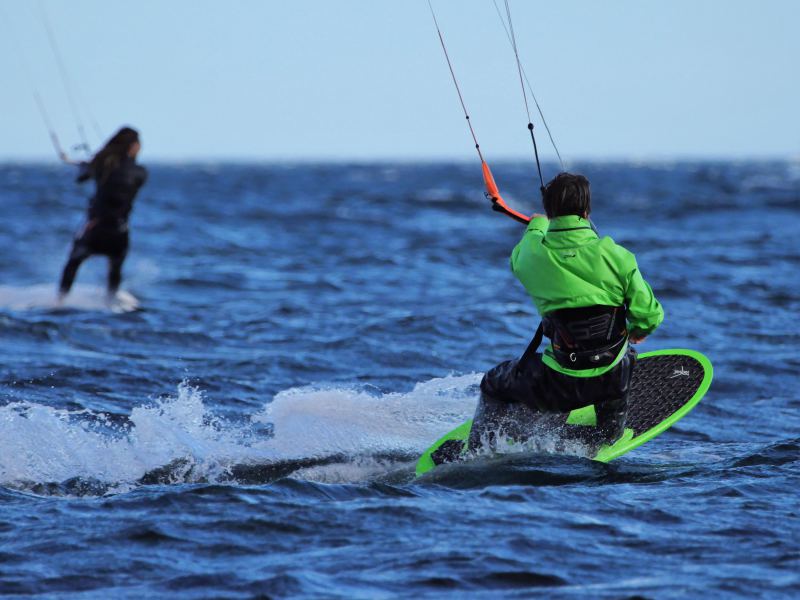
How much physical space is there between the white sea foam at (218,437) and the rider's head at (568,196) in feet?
6.35

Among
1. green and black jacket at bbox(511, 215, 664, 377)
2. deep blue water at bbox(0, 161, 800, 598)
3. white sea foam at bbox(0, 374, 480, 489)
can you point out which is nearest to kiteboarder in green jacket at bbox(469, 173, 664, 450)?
green and black jacket at bbox(511, 215, 664, 377)

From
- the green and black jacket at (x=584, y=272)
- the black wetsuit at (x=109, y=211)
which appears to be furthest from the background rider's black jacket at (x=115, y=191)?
the green and black jacket at (x=584, y=272)

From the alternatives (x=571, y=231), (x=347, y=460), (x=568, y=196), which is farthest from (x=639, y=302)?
(x=347, y=460)

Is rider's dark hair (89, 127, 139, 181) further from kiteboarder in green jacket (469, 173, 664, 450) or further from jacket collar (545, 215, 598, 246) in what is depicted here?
jacket collar (545, 215, 598, 246)

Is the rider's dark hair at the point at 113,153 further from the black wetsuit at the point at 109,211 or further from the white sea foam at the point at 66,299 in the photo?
the white sea foam at the point at 66,299

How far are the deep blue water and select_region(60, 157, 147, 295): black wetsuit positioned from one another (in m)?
0.80

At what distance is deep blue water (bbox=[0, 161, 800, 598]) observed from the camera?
202 inches

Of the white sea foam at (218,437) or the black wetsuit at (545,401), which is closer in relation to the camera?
the black wetsuit at (545,401)

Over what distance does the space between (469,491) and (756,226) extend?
83.0ft

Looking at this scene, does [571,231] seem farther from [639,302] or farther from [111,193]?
[111,193]

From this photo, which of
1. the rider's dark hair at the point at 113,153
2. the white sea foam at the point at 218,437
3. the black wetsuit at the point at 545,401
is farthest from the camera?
the rider's dark hair at the point at 113,153

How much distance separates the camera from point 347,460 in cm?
723

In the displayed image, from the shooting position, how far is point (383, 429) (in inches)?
308

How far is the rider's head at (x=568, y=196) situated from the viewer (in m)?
6.13
